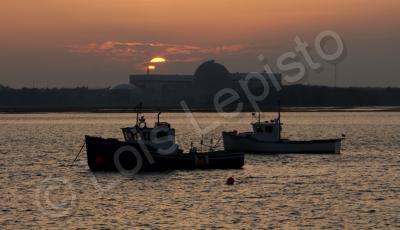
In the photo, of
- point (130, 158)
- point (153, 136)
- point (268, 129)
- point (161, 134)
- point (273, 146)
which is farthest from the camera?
point (268, 129)

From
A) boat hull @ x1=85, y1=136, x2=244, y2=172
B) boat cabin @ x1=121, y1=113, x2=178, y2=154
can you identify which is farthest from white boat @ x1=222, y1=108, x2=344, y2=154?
boat cabin @ x1=121, y1=113, x2=178, y2=154

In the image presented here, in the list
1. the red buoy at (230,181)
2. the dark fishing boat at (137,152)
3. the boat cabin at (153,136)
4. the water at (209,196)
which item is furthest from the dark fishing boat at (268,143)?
the red buoy at (230,181)

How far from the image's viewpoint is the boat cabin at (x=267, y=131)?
93000 millimetres

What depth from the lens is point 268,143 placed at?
3652 inches

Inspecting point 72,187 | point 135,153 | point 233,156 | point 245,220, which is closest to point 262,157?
point 233,156

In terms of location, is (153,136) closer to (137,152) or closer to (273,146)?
(137,152)

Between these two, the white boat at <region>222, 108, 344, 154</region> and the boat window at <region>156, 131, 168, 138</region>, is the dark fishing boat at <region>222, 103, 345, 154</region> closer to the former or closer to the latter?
the white boat at <region>222, 108, 344, 154</region>

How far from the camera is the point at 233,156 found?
76000 millimetres

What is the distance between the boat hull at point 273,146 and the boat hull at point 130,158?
19542 mm

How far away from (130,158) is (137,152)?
3.70 ft

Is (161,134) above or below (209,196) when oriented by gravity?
above

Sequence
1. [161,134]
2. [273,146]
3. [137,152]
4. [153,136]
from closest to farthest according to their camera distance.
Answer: [137,152] → [153,136] → [161,134] → [273,146]

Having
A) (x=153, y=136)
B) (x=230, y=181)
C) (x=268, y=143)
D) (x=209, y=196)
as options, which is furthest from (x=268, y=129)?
(x=209, y=196)

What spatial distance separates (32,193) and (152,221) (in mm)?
15573
